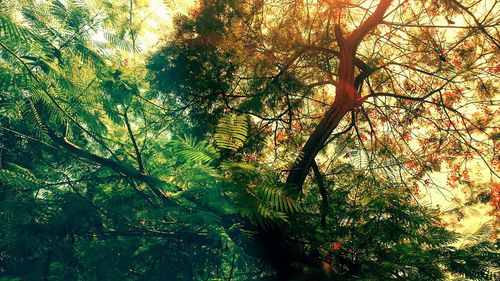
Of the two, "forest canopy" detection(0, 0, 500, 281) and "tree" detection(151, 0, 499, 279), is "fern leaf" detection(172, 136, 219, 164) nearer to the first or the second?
"forest canopy" detection(0, 0, 500, 281)

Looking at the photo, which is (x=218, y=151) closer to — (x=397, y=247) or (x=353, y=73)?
A: (x=397, y=247)

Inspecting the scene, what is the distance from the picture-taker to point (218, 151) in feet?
5.15

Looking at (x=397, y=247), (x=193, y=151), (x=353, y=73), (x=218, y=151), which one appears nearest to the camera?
(x=193, y=151)

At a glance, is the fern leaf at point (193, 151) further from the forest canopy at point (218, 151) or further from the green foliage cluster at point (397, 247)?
the green foliage cluster at point (397, 247)

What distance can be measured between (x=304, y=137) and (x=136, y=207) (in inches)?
121

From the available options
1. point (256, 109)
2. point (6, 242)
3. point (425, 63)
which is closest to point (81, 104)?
point (6, 242)

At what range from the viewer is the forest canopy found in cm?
170

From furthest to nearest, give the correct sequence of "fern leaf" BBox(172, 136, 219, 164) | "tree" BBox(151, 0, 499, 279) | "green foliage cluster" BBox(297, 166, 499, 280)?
1. "tree" BBox(151, 0, 499, 279)
2. "green foliage cluster" BBox(297, 166, 499, 280)
3. "fern leaf" BBox(172, 136, 219, 164)

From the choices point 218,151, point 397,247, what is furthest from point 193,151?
point 397,247

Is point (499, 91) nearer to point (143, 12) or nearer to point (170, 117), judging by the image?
point (170, 117)

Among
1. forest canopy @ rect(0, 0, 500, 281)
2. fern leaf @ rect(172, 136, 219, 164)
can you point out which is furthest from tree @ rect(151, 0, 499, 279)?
fern leaf @ rect(172, 136, 219, 164)

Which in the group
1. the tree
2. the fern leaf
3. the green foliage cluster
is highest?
the tree

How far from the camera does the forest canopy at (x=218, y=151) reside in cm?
170

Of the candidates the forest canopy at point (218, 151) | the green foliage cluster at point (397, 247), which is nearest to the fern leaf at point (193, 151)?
the forest canopy at point (218, 151)
